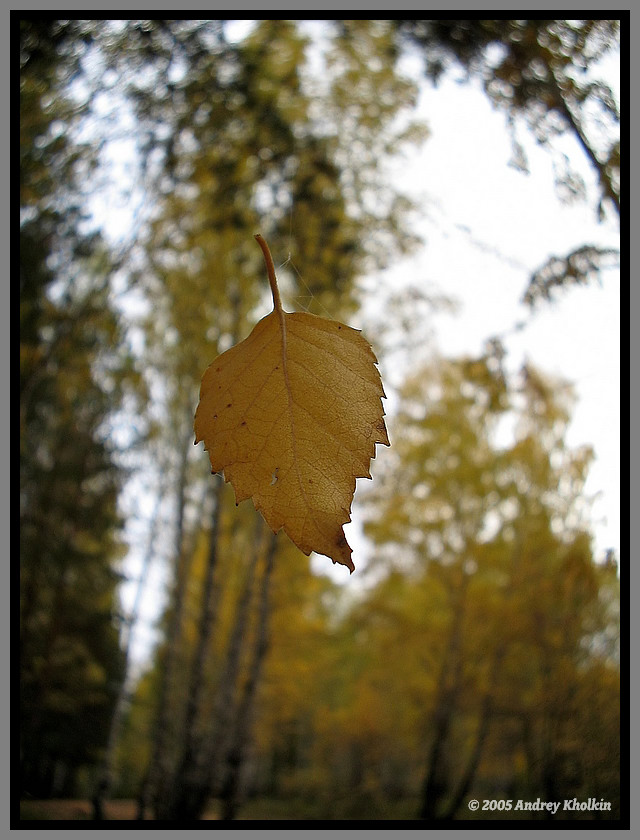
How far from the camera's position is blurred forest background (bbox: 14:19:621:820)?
43.0 inches

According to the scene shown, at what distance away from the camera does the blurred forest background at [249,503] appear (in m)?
1.09

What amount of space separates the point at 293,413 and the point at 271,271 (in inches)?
1.8

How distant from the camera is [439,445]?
3.03 meters

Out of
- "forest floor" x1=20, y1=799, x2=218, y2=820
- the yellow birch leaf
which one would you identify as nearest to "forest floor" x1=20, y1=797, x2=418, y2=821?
"forest floor" x1=20, y1=799, x2=218, y2=820

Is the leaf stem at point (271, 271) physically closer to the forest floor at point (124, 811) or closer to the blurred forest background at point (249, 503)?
the blurred forest background at point (249, 503)

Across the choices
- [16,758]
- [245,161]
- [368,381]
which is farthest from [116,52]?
[16,758]

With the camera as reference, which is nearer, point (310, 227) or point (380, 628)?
point (310, 227)

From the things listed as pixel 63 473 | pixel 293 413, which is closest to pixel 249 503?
pixel 63 473

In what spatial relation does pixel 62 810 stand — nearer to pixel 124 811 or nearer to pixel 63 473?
pixel 124 811

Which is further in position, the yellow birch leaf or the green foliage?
the green foliage

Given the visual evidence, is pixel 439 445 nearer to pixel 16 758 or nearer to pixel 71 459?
pixel 71 459

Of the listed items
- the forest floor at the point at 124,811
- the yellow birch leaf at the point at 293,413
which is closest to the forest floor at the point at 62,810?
the forest floor at the point at 124,811

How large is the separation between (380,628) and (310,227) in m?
3.14

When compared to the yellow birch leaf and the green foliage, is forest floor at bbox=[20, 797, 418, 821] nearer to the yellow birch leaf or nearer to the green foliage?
the green foliage
